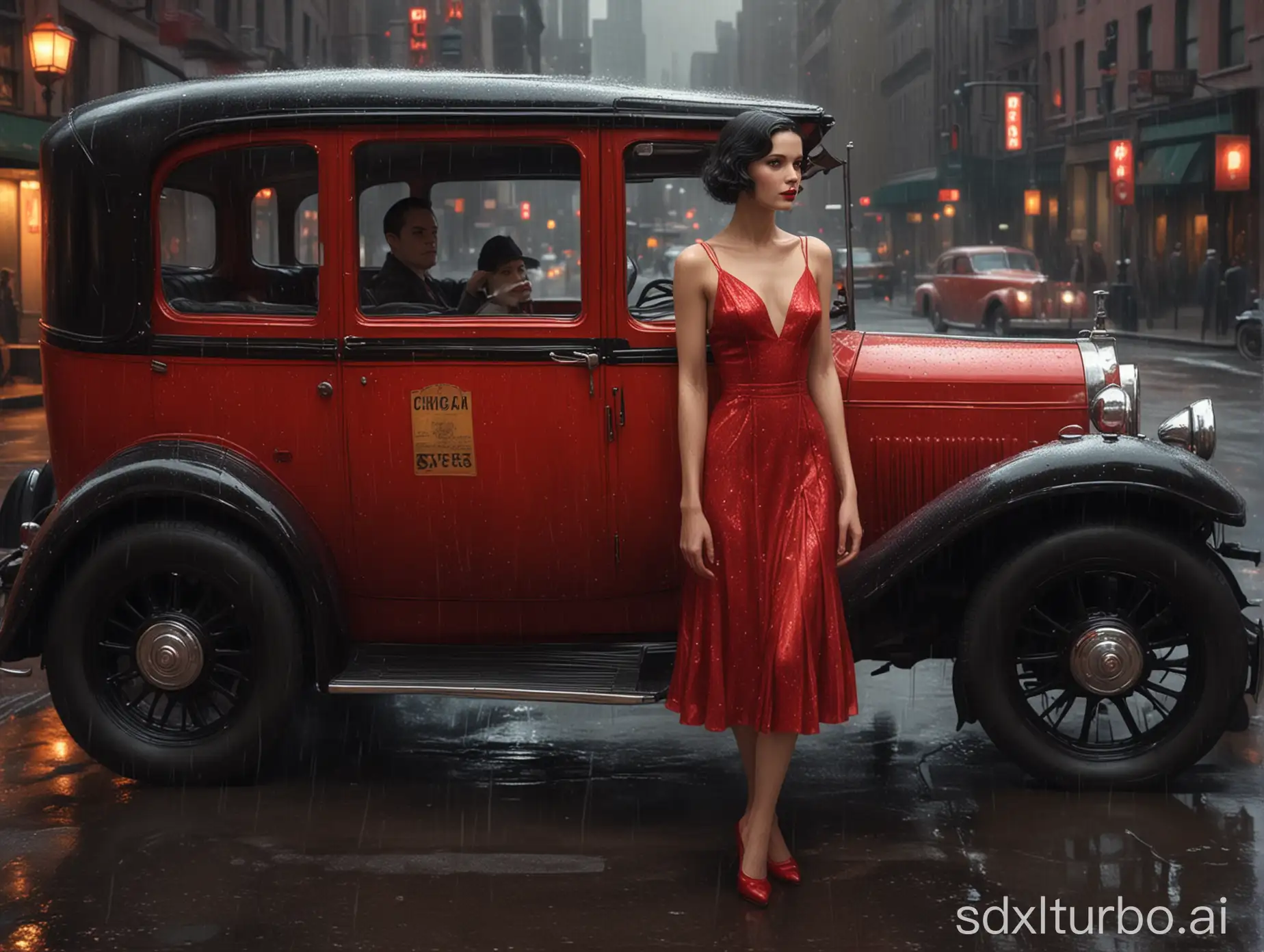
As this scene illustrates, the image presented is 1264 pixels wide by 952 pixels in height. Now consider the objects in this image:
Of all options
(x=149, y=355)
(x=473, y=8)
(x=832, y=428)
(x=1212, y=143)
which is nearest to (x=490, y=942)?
(x=832, y=428)

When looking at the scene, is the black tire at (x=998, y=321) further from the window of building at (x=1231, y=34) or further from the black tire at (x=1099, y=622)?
the black tire at (x=1099, y=622)

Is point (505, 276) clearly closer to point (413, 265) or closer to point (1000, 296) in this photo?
point (413, 265)

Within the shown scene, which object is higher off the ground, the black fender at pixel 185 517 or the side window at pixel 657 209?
the side window at pixel 657 209

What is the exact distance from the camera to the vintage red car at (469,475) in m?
4.73

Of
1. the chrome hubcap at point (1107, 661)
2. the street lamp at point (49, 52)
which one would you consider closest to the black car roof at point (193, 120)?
the chrome hubcap at point (1107, 661)

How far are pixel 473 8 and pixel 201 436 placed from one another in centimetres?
9138

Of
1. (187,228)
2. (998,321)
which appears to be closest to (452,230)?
(187,228)

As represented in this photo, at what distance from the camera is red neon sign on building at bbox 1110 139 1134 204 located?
34.8 m

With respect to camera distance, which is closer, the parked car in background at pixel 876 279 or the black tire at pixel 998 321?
the black tire at pixel 998 321

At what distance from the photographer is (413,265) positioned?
5.21 meters

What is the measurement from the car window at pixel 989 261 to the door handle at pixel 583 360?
25631 mm

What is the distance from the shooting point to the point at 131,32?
29.6 metres

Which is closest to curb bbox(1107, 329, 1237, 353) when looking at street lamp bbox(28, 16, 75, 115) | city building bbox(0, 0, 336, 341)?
street lamp bbox(28, 16, 75, 115)

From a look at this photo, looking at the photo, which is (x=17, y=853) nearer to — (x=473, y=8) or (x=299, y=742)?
(x=299, y=742)
